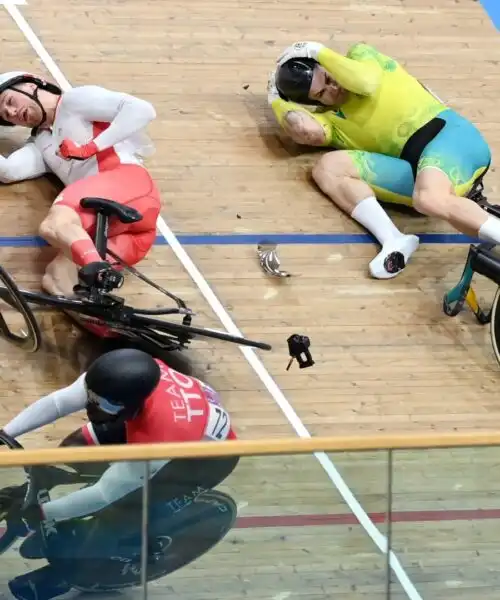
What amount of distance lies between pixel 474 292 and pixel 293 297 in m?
0.83

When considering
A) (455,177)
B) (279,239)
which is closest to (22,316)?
(279,239)

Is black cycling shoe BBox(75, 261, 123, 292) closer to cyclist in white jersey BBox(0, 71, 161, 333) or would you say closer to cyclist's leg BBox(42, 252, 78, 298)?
cyclist in white jersey BBox(0, 71, 161, 333)

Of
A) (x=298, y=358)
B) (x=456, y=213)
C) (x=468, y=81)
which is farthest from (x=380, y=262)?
(x=468, y=81)

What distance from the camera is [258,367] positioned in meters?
5.29

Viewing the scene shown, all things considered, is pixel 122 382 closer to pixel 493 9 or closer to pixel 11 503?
pixel 11 503

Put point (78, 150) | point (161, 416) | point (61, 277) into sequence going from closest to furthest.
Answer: point (161, 416), point (61, 277), point (78, 150)

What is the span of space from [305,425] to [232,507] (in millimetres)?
1365

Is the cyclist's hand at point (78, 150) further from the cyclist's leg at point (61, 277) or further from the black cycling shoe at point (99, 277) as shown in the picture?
the black cycling shoe at point (99, 277)

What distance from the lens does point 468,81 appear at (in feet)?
23.3

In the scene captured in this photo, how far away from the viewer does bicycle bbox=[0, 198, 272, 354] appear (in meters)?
4.87

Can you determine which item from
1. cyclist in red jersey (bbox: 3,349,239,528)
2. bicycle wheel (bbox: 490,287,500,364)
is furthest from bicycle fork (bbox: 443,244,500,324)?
cyclist in red jersey (bbox: 3,349,239,528)

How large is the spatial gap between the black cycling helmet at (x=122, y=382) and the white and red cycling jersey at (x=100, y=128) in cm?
163

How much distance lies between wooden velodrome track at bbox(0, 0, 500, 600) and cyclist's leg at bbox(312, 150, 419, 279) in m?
0.09

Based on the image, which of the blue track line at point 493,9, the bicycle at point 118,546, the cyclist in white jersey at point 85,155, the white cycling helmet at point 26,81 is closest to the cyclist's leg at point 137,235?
the cyclist in white jersey at point 85,155
